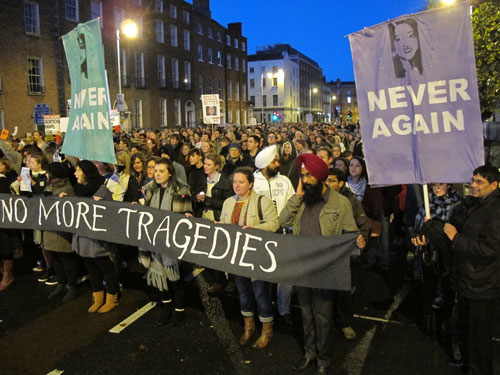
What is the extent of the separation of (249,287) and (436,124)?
2428mm

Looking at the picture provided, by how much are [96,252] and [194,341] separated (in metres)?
1.66

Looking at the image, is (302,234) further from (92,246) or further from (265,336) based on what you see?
(92,246)

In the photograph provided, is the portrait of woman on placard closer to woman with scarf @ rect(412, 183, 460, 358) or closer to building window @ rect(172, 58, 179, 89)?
woman with scarf @ rect(412, 183, 460, 358)

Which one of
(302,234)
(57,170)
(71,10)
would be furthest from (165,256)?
(71,10)

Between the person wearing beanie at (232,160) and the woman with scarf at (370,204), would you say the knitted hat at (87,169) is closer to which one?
the person wearing beanie at (232,160)

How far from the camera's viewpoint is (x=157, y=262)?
4.94 m

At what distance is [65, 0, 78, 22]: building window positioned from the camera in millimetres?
28172

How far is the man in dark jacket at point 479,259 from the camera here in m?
3.39

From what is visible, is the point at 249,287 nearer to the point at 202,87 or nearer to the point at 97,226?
the point at 97,226

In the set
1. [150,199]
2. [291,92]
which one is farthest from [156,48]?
[291,92]

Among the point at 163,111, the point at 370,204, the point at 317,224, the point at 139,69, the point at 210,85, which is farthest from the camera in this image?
the point at 210,85

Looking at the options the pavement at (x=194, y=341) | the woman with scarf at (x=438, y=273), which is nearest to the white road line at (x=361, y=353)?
the pavement at (x=194, y=341)

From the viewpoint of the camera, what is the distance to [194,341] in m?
4.66

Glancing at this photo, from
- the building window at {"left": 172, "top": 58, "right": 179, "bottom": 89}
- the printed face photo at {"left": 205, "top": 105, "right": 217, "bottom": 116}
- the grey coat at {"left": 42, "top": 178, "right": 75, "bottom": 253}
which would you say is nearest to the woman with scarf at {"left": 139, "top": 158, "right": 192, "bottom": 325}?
the grey coat at {"left": 42, "top": 178, "right": 75, "bottom": 253}
